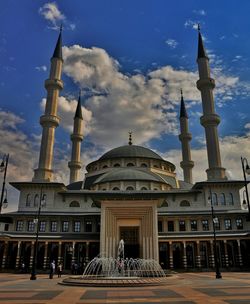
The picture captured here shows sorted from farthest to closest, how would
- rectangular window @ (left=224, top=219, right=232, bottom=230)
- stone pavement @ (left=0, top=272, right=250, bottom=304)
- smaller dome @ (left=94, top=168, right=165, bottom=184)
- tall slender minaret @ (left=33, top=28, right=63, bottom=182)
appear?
smaller dome @ (left=94, top=168, right=165, bottom=184) < tall slender minaret @ (left=33, top=28, right=63, bottom=182) < rectangular window @ (left=224, top=219, right=232, bottom=230) < stone pavement @ (left=0, top=272, right=250, bottom=304)

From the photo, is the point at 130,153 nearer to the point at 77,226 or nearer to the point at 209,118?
the point at 209,118

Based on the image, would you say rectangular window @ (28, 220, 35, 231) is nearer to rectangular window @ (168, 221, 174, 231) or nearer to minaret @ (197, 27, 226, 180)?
rectangular window @ (168, 221, 174, 231)

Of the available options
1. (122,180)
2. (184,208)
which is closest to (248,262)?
(184,208)

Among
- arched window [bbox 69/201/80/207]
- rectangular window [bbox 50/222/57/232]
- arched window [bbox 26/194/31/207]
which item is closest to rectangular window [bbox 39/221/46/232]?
rectangular window [bbox 50/222/57/232]

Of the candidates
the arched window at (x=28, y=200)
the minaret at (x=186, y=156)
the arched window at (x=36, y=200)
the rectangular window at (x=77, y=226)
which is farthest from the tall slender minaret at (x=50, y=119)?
the minaret at (x=186, y=156)

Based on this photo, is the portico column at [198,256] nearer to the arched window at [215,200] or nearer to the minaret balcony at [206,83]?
the arched window at [215,200]

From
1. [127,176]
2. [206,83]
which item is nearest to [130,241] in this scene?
[127,176]

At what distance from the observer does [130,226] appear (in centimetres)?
3525

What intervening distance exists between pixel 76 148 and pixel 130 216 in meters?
28.6

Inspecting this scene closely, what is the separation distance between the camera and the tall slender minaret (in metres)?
44.0

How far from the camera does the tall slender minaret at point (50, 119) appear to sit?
44031mm

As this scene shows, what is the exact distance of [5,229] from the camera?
42.2 meters

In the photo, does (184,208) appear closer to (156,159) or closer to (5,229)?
(156,159)

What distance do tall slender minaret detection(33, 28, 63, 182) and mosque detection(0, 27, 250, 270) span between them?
0.47 ft
